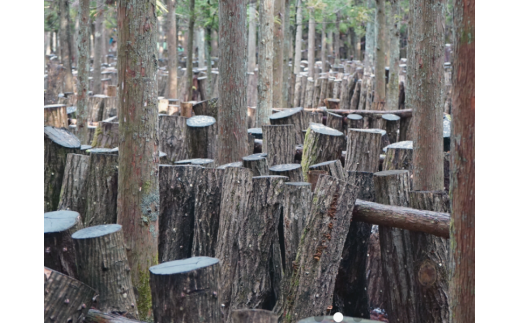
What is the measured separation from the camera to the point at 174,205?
4746 mm

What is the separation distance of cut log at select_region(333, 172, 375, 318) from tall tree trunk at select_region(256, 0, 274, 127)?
3729mm

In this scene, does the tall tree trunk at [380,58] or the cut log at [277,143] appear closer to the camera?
the cut log at [277,143]

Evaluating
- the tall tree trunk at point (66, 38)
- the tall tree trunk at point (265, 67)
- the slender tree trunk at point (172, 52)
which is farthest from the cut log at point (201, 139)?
the tall tree trunk at point (66, 38)

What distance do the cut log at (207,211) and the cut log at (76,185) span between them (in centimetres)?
111

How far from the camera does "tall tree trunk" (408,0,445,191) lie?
194 inches

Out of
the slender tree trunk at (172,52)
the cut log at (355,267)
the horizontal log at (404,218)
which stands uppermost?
the slender tree trunk at (172,52)

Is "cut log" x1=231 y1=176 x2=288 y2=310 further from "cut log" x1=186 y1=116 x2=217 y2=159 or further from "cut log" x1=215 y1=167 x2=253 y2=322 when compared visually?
"cut log" x1=186 y1=116 x2=217 y2=159

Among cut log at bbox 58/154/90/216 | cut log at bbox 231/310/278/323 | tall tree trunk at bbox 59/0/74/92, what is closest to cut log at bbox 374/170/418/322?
cut log at bbox 231/310/278/323

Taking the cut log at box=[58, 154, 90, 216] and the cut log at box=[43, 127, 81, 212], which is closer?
the cut log at box=[58, 154, 90, 216]

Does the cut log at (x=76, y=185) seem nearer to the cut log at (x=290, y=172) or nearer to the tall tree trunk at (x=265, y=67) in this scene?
the cut log at (x=290, y=172)

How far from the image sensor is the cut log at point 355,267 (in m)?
4.49
